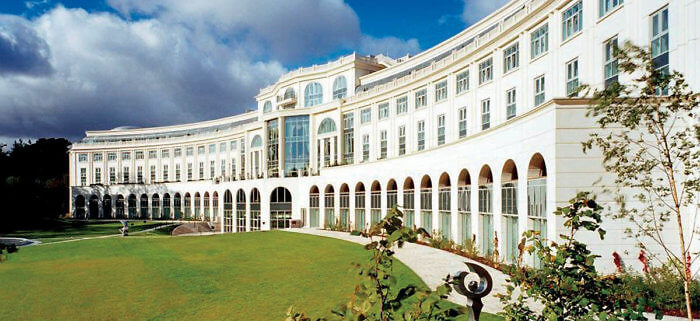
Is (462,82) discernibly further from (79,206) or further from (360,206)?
(79,206)

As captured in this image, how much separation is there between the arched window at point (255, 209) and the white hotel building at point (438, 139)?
0.26m

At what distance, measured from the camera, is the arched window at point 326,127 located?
59.7 m

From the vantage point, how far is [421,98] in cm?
4541

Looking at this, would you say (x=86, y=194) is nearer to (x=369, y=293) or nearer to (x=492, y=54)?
(x=492, y=54)

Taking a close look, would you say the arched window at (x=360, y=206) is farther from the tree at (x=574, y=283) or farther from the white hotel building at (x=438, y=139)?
the tree at (x=574, y=283)

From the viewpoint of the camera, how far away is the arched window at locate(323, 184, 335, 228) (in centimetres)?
5319

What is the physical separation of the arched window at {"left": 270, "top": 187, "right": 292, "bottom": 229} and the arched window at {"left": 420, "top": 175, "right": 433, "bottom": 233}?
88.2 feet

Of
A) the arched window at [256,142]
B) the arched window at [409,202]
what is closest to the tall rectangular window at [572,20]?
the arched window at [409,202]

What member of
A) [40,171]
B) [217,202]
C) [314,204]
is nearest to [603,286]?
[314,204]

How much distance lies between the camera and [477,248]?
1066 inches

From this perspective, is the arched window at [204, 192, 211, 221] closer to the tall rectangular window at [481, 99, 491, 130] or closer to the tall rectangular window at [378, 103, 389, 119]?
the tall rectangular window at [378, 103, 389, 119]

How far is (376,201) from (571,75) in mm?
21614

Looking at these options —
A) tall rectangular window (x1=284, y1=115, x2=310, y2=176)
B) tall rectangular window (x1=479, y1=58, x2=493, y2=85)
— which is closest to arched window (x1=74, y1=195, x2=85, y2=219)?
tall rectangular window (x1=284, y1=115, x2=310, y2=176)

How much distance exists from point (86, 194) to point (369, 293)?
110 metres
